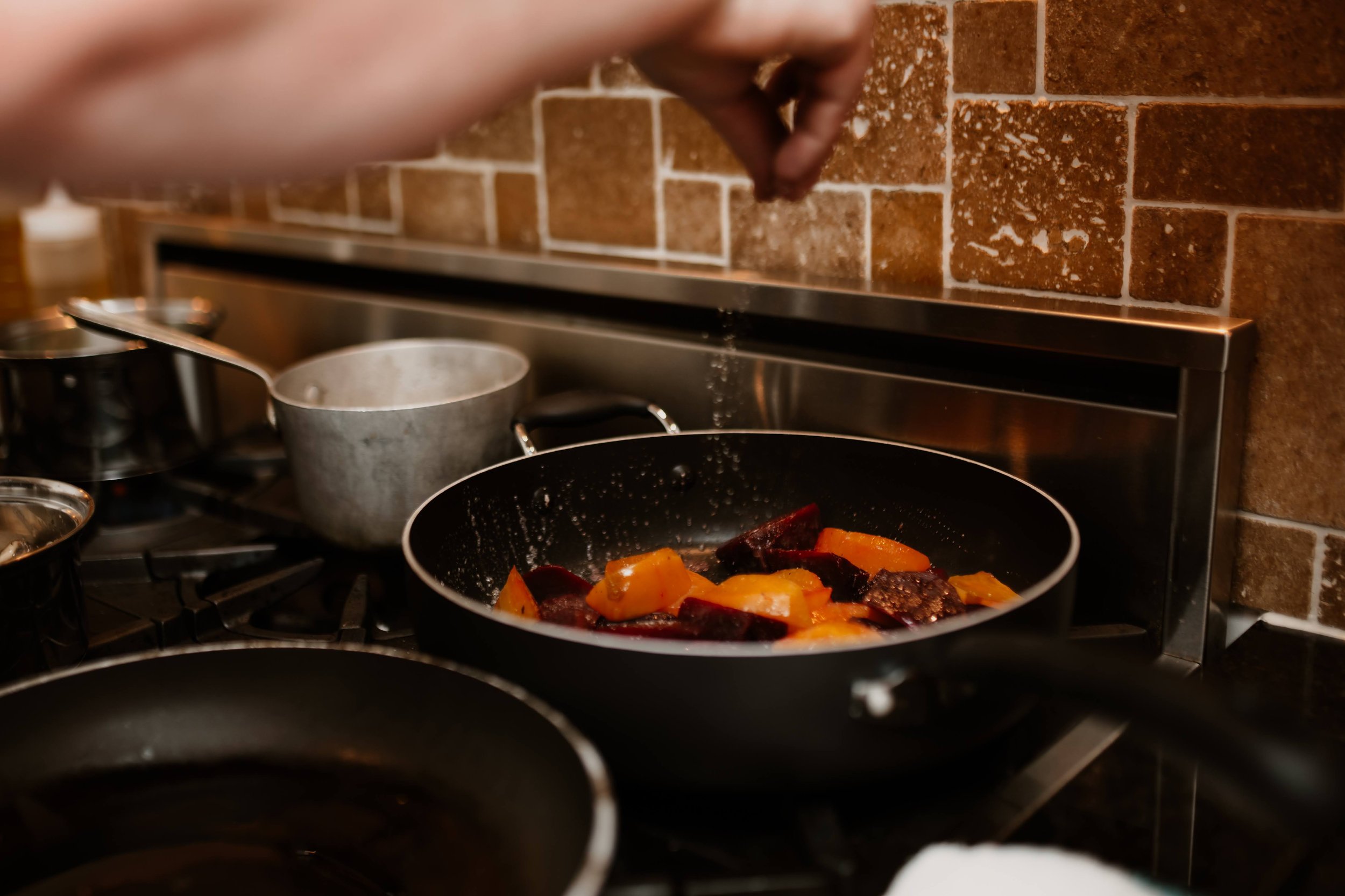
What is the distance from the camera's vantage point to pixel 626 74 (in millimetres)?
1155

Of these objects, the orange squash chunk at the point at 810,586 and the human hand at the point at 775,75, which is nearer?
the human hand at the point at 775,75

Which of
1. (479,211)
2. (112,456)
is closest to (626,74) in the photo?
(479,211)

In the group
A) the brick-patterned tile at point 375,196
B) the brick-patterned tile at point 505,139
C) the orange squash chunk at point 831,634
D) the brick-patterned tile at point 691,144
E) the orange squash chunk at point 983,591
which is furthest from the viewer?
the brick-patterned tile at point 375,196

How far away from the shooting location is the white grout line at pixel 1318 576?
83 centimetres

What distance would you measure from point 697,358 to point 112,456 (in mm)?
617

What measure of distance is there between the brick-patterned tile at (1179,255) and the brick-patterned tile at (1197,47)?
0.09 m

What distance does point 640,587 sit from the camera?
0.85m

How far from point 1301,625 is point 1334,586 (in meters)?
0.04

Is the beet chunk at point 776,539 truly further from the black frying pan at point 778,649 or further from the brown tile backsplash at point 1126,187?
the brown tile backsplash at point 1126,187

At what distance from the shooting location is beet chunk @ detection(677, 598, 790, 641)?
0.73 metres

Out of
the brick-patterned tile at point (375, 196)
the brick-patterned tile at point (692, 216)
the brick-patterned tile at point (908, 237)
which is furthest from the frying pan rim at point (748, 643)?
the brick-patterned tile at point (375, 196)

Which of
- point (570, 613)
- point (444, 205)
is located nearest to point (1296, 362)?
point (570, 613)

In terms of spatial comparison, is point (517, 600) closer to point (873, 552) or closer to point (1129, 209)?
point (873, 552)

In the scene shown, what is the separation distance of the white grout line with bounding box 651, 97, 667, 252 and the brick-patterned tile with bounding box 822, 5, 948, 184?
217mm
